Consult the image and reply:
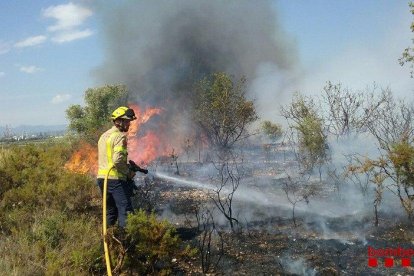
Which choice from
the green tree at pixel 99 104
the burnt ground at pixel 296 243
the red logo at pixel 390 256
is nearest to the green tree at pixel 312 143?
the burnt ground at pixel 296 243

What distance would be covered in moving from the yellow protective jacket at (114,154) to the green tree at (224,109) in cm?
1783

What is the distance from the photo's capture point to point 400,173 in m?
6.90

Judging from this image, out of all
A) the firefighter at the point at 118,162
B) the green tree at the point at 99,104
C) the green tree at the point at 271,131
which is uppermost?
the green tree at the point at 99,104

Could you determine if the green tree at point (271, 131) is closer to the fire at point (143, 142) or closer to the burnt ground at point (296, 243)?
the fire at point (143, 142)

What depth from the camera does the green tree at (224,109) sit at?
23.3 m

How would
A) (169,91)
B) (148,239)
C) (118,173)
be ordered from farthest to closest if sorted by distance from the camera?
1. (169,91)
2. (118,173)
3. (148,239)

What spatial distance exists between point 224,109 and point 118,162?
60.9ft

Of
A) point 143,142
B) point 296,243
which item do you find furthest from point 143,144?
point 296,243

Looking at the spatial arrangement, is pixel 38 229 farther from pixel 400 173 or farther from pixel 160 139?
pixel 160 139

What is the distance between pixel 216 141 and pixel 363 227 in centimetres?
1763

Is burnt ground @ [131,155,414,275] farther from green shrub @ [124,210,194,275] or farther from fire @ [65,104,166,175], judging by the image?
fire @ [65,104,166,175]

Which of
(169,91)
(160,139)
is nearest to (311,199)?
(160,139)

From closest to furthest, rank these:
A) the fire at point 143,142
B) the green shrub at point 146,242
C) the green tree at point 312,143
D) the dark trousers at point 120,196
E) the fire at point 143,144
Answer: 1. the green shrub at point 146,242
2. the dark trousers at point 120,196
3. the green tree at point 312,143
4. the fire at point 143,142
5. the fire at point 143,144

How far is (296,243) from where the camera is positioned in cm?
624
